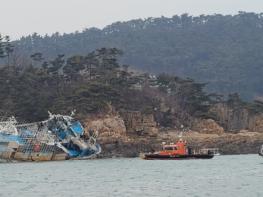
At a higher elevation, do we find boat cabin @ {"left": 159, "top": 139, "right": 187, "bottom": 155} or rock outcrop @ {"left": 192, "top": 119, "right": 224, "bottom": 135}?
rock outcrop @ {"left": 192, "top": 119, "right": 224, "bottom": 135}

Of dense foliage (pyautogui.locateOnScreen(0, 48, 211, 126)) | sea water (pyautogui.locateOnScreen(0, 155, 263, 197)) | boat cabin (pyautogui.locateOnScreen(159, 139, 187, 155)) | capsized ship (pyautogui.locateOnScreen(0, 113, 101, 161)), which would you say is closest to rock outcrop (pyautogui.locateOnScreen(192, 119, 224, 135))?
dense foliage (pyautogui.locateOnScreen(0, 48, 211, 126))

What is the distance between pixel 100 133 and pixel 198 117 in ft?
79.9

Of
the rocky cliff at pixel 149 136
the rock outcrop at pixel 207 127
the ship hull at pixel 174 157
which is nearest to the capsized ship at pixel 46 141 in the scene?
the rocky cliff at pixel 149 136

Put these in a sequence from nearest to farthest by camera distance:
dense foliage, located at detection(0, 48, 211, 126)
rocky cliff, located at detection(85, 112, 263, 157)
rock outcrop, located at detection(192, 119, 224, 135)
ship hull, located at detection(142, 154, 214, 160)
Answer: ship hull, located at detection(142, 154, 214, 160) → rocky cliff, located at detection(85, 112, 263, 157) → dense foliage, located at detection(0, 48, 211, 126) → rock outcrop, located at detection(192, 119, 224, 135)

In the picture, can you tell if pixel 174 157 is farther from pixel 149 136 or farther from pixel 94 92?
pixel 94 92

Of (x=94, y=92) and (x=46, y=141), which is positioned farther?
(x=94, y=92)

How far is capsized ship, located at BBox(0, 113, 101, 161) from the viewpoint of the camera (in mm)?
104250

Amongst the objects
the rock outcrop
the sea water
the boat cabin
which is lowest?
the sea water

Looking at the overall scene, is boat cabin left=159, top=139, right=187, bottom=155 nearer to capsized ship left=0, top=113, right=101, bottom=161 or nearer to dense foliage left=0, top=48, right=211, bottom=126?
capsized ship left=0, top=113, right=101, bottom=161

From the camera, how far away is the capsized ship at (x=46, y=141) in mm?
104250

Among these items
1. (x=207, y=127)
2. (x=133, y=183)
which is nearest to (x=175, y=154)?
(x=207, y=127)

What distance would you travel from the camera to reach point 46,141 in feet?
347

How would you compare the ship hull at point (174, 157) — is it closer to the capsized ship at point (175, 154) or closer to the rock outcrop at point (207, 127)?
the capsized ship at point (175, 154)

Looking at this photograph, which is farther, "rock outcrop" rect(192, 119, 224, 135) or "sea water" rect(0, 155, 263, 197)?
"rock outcrop" rect(192, 119, 224, 135)
